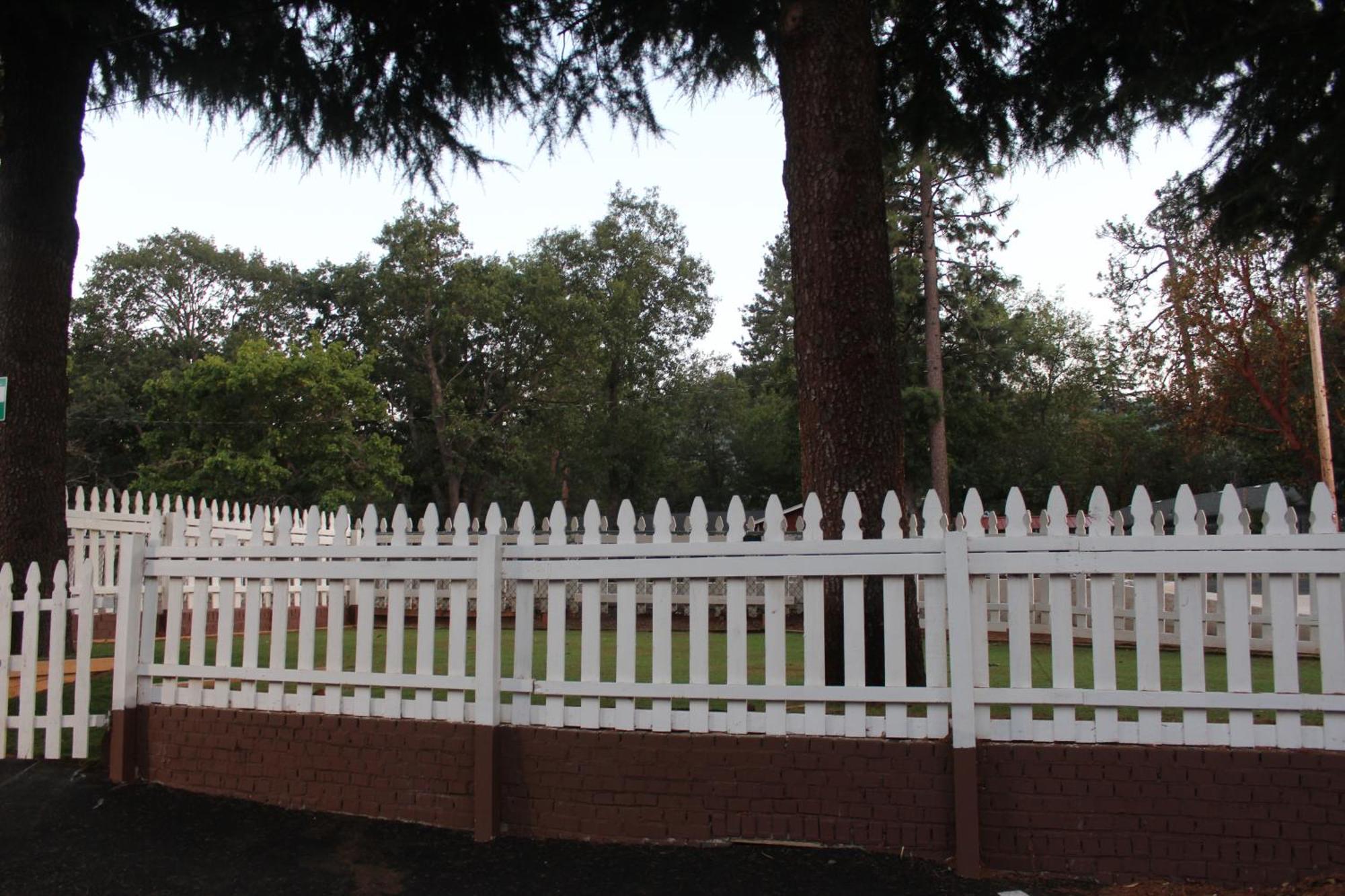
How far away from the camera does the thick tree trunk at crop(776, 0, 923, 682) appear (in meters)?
5.54

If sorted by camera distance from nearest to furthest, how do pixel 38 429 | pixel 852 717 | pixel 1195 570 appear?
pixel 1195 570 → pixel 852 717 → pixel 38 429

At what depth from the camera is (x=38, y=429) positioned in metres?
7.45

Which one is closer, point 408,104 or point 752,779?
point 752,779

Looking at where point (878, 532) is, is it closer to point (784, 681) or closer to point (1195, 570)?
point (784, 681)

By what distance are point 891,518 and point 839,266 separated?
1.73m

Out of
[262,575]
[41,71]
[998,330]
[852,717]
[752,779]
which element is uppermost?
[998,330]

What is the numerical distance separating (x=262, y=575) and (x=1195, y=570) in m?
4.54

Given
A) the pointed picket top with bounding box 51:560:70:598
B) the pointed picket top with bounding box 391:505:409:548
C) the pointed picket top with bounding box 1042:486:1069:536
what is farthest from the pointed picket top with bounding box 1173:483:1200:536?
the pointed picket top with bounding box 51:560:70:598

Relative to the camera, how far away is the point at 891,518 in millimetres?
4590

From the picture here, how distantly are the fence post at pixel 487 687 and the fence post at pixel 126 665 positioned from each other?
2.21 m

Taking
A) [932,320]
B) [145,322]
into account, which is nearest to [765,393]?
[932,320]

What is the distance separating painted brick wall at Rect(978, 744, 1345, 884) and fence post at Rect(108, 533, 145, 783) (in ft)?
14.9

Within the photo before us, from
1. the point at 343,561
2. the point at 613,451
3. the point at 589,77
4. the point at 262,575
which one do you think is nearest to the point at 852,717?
the point at 343,561

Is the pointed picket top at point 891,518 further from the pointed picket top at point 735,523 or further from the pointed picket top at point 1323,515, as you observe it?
the pointed picket top at point 1323,515
